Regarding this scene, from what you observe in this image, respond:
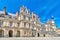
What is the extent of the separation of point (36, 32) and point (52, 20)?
3106 cm

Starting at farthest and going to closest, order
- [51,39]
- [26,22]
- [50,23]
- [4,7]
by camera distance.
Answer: [50,23] < [4,7] < [26,22] < [51,39]

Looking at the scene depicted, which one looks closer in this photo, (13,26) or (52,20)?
(13,26)

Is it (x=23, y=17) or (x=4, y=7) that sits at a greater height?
(x=4, y=7)

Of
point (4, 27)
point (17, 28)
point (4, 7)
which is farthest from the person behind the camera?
point (4, 7)

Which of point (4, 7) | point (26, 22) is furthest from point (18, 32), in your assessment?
point (4, 7)

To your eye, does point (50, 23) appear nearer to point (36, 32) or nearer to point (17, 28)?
point (36, 32)

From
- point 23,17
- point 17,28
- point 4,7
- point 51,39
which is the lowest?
point 51,39

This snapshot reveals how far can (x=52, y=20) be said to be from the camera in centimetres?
8462

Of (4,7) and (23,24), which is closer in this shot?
(23,24)

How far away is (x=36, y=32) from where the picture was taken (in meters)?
56.1

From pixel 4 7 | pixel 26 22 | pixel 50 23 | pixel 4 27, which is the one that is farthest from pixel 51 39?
pixel 50 23

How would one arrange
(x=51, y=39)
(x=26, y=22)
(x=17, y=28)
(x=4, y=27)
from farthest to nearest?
(x=26, y=22) → (x=17, y=28) → (x=4, y=27) → (x=51, y=39)

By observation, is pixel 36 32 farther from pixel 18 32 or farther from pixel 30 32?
pixel 18 32

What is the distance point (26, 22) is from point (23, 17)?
2.42 meters
